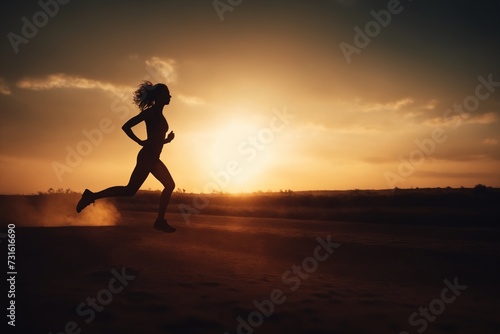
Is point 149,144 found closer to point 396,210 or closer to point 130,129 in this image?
point 130,129

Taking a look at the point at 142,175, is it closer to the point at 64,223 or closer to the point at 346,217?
the point at 64,223

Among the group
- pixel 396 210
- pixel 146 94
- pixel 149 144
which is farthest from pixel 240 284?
pixel 396 210

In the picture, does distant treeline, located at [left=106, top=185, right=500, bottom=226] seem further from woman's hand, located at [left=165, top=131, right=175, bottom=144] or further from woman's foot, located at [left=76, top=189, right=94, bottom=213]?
woman's foot, located at [left=76, top=189, right=94, bottom=213]

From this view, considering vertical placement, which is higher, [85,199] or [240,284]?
[85,199]

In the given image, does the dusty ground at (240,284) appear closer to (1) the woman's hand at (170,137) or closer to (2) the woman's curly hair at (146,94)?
(1) the woman's hand at (170,137)

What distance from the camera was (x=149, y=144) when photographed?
6500 millimetres

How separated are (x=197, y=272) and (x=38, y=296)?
8.99 feet

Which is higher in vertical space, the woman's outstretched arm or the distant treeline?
the distant treeline

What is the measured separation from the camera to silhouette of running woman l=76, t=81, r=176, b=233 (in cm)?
641

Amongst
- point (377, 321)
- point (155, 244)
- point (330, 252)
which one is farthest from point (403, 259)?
point (155, 244)

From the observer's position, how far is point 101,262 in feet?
22.9

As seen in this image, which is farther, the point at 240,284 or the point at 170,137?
the point at 170,137

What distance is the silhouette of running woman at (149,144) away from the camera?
6.41m

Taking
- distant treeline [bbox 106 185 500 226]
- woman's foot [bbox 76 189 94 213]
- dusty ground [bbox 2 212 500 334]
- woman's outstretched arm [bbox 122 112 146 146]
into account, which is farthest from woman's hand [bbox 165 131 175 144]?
distant treeline [bbox 106 185 500 226]
